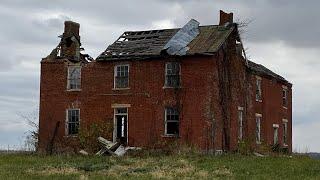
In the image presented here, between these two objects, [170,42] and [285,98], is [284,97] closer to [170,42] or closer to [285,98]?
[285,98]

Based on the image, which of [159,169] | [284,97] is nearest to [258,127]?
[284,97]

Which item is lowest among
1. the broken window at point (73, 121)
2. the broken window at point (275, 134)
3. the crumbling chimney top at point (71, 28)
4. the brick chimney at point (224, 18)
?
the broken window at point (275, 134)

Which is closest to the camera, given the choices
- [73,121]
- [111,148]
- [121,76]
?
[111,148]

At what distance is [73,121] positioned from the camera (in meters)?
41.3

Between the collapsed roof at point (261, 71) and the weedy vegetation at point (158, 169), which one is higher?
the collapsed roof at point (261, 71)

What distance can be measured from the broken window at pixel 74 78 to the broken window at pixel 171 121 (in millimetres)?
7007

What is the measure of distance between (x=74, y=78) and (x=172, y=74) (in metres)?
7.49

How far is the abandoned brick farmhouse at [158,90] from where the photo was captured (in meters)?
37.5

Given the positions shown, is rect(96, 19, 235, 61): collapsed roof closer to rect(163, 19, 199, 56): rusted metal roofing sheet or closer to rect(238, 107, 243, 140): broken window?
rect(163, 19, 199, 56): rusted metal roofing sheet

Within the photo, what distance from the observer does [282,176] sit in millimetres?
24484

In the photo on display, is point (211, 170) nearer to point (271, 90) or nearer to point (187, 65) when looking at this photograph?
point (187, 65)

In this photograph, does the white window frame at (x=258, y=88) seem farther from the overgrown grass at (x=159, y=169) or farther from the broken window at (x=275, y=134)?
the overgrown grass at (x=159, y=169)

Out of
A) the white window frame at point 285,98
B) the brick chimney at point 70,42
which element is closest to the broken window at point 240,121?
the white window frame at point 285,98

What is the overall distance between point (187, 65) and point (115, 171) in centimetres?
1306
